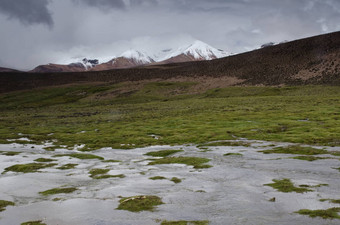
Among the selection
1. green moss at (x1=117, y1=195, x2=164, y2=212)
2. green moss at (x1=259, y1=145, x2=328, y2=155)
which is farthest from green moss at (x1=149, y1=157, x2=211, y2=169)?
green moss at (x1=117, y1=195, x2=164, y2=212)

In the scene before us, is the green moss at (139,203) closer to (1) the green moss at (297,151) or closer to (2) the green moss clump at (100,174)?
(2) the green moss clump at (100,174)

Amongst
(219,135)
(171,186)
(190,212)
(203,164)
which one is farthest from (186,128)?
(190,212)

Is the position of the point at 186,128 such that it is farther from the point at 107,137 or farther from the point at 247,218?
the point at 247,218

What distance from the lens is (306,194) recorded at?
17516mm

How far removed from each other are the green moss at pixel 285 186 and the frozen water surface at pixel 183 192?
1.47 feet

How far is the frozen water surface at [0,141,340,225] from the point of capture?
15047mm

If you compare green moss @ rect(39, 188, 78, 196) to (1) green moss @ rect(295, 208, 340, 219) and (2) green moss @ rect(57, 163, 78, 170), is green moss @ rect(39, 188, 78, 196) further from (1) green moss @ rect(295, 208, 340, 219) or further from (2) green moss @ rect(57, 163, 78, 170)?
(1) green moss @ rect(295, 208, 340, 219)

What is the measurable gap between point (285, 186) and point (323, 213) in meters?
4.94

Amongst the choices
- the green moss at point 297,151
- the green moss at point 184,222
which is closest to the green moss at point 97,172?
the green moss at point 184,222

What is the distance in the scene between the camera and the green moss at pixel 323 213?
1397cm

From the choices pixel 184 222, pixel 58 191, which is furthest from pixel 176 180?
pixel 184 222

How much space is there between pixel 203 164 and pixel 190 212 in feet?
42.6

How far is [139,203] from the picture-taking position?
1683 centimetres

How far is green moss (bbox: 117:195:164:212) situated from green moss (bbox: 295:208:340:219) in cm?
701
